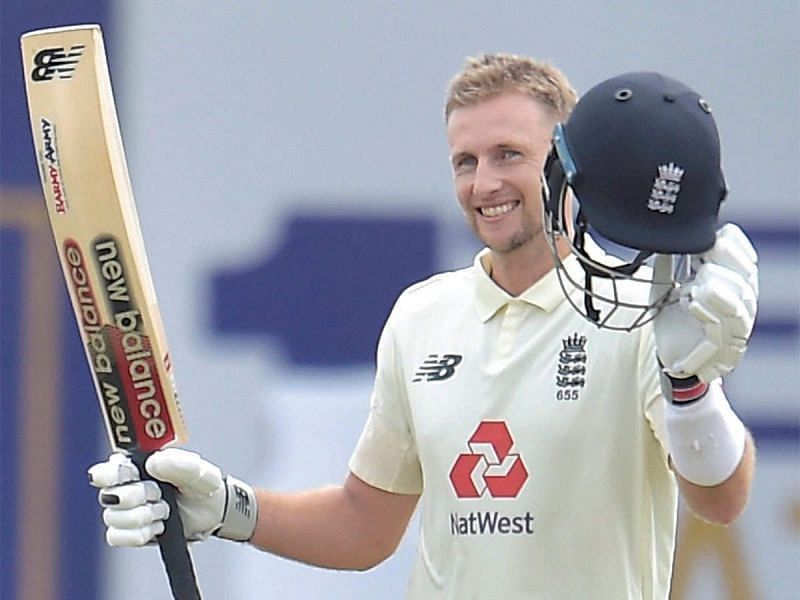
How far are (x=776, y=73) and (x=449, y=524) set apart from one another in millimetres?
1884

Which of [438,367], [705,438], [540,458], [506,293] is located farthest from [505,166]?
[705,438]

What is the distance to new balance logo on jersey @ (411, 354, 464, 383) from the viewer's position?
2.24 metres

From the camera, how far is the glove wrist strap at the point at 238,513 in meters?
2.25

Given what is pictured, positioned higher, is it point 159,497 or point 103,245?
point 103,245

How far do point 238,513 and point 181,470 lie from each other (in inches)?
7.8

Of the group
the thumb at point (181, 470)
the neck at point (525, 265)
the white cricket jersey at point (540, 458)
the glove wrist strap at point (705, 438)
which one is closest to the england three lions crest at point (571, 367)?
the white cricket jersey at point (540, 458)

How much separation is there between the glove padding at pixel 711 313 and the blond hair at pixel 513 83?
0.46m

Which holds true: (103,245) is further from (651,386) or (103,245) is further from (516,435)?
(651,386)

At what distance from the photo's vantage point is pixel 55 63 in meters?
2.07

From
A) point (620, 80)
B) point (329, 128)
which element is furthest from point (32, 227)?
point (620, 80)

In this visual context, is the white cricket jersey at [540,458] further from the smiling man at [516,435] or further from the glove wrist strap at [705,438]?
the glove wrist strap at [705,438]

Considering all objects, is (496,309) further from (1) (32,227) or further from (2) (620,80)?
(1) (32,227)

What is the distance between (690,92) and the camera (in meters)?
1.84

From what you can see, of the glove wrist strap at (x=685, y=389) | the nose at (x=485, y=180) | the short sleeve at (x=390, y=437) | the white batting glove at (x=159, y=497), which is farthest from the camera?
the short sleeve at (x=390, y=437)
